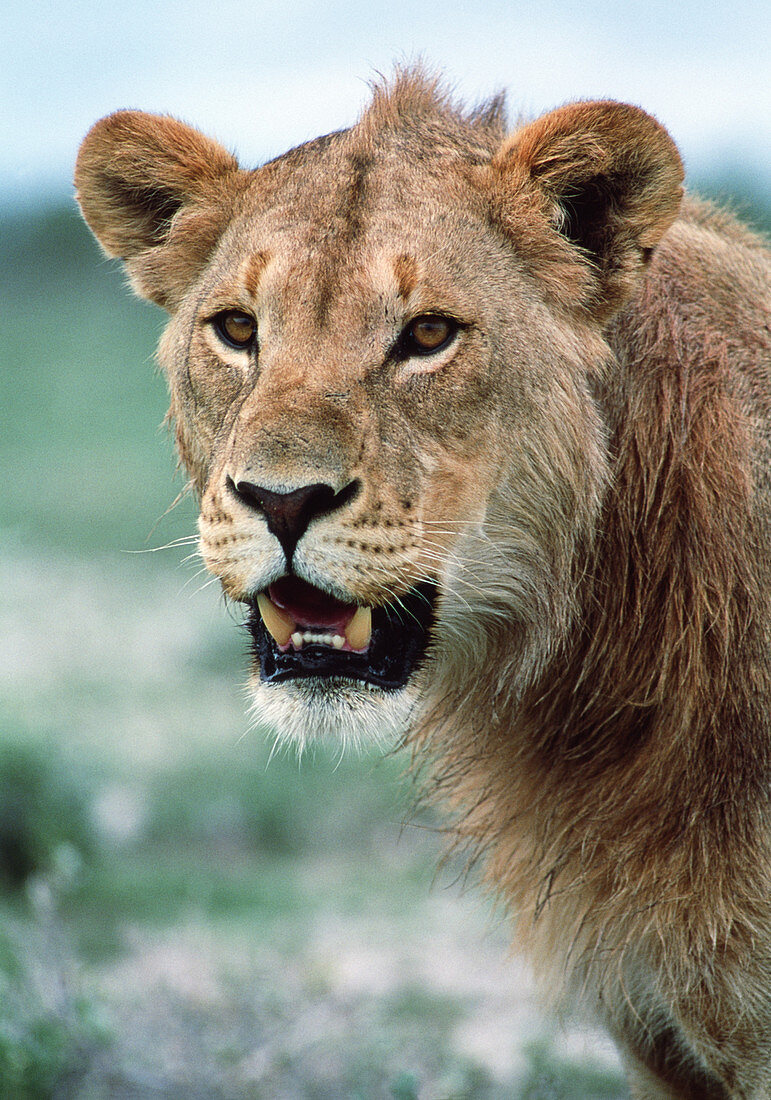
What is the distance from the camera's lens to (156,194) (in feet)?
10.2

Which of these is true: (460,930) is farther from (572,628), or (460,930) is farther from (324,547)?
(324,547)

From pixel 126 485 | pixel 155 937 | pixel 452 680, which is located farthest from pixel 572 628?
pixel 126 485

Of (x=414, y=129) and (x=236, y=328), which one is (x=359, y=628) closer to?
(x=236, y=328)

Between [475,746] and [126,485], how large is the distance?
393 inches

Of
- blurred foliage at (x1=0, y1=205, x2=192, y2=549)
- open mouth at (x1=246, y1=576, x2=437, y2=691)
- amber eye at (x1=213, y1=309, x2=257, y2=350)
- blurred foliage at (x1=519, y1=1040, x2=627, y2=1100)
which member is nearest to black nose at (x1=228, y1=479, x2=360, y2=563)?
open mouth at (x1=246, y1=576, x2=437, y2=691)

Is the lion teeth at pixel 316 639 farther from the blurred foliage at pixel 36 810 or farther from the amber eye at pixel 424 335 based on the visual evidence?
the blurred foliage at pixel 36 810

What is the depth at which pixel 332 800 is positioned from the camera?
24.0 ft

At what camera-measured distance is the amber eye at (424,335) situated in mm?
2572

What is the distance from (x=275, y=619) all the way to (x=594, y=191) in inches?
43.3

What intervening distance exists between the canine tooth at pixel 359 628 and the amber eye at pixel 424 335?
51cm

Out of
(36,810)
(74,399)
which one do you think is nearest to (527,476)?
(36,810)

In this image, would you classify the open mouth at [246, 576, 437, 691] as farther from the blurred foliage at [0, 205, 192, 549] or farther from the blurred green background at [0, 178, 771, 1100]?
the blurred foliage at [0, 205, 192, 549]

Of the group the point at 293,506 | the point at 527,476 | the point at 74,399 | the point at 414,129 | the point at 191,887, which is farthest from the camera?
the point at 74,399

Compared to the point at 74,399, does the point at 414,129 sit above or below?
above
